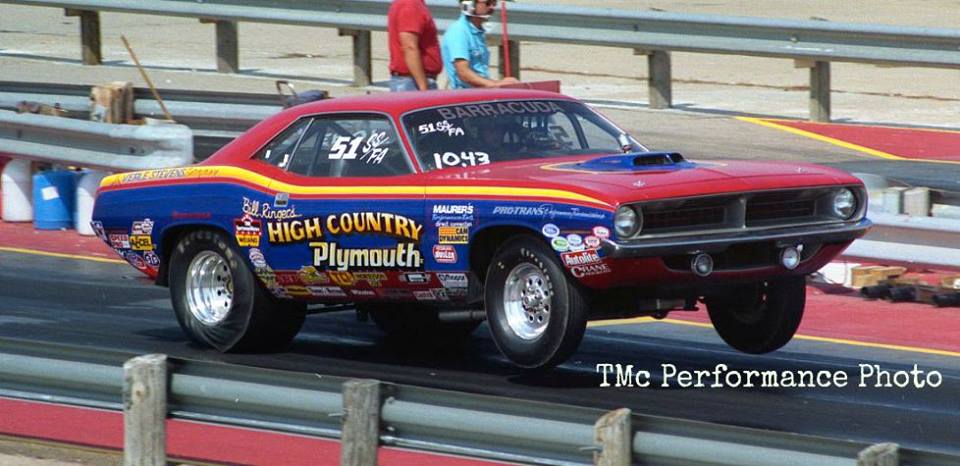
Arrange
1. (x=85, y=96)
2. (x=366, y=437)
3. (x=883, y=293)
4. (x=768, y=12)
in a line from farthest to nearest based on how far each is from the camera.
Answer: (x=768, y=12)
(x=85, y=96)
(x=883, y=293)
(x=366, y=437)

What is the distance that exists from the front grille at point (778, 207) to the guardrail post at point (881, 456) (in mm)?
3179

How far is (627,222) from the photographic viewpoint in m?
7.77

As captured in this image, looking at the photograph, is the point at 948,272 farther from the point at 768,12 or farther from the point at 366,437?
the point at 768,12

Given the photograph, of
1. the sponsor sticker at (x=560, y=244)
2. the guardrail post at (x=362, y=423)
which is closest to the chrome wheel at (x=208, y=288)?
the sponsor sticker at (x=560, y=244)

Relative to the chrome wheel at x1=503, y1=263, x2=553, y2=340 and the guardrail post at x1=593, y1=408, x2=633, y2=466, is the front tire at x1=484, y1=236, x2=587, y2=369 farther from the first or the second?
the guardrail post at x1=593, y1=408, x2=633, y2=466

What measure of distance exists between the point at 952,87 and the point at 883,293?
9.07 metres

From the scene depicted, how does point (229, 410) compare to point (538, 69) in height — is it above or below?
below

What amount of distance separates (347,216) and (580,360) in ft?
5.09

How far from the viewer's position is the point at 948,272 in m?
11.6

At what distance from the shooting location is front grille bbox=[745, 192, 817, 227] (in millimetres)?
8195

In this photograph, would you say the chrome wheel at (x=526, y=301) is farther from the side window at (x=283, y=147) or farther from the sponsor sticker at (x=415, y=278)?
the side window at (x=283, y=147)

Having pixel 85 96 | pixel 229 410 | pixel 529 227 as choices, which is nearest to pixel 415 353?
pixel 529 227

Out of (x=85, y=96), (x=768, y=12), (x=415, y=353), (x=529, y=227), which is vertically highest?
(x=768, y=12)

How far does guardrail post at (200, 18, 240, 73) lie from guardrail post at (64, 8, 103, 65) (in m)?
1.66
